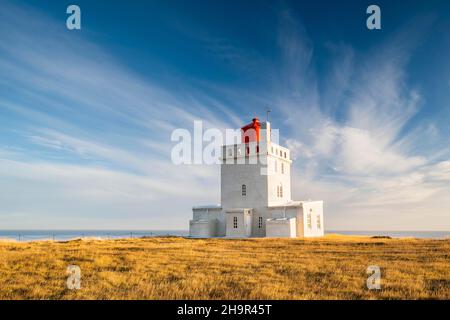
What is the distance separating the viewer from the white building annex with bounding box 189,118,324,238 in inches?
1400

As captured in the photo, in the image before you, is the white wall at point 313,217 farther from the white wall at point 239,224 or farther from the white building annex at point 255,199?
the white wall at point 239,224

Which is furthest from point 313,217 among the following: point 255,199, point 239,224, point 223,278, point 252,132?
point 223,278

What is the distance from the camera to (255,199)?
1473 inches

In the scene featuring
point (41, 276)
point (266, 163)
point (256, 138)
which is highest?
point (256, 138)

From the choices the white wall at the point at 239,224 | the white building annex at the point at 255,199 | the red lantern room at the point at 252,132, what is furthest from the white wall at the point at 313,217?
the red lantern room at the point at 252,132

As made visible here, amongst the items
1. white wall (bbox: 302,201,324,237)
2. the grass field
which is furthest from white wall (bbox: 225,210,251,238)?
the grass field

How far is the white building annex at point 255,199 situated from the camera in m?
35.6

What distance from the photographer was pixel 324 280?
11.0m

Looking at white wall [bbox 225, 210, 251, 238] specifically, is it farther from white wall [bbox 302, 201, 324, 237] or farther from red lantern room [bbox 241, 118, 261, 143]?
red lantern room [bbox 241, 118, 261, 143]

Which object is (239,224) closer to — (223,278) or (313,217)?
(313,217)

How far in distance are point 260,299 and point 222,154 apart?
3107cm
